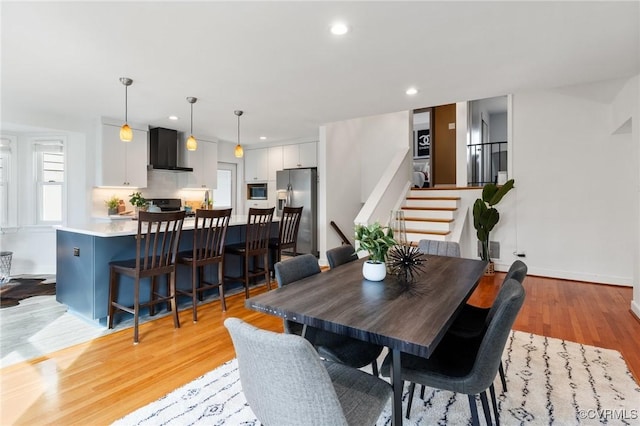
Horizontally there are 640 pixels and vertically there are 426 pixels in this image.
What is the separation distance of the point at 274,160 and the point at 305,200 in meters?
1.47

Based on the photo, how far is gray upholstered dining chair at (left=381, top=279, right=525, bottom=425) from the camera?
1.23m

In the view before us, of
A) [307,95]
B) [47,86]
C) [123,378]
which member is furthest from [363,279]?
[47,86]

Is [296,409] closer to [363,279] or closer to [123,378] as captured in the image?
[363,279]

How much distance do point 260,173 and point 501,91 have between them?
5.07 meters

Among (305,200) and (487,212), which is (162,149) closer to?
(305,200)

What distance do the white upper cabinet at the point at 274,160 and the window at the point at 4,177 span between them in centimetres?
431

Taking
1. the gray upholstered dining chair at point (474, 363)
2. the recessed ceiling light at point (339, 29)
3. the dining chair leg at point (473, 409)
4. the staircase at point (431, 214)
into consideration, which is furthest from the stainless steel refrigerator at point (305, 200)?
the dining chair leg at point (473, 409)

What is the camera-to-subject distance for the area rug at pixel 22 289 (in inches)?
147

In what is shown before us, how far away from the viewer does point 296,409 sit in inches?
37.2

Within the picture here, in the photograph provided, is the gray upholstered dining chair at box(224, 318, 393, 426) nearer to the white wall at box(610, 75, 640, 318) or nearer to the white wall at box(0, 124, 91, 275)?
the white wall at box(610, 75, 640, 318)

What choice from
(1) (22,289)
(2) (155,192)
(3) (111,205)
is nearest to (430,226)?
(2) (155,192)

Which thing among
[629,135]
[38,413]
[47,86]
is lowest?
[38,413]

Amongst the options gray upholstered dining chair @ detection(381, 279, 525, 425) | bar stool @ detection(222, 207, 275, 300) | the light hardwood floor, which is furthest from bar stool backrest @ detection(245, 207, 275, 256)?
gray upholstered dining chair @ detection(381, 279, 525, 425)

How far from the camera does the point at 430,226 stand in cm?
494
